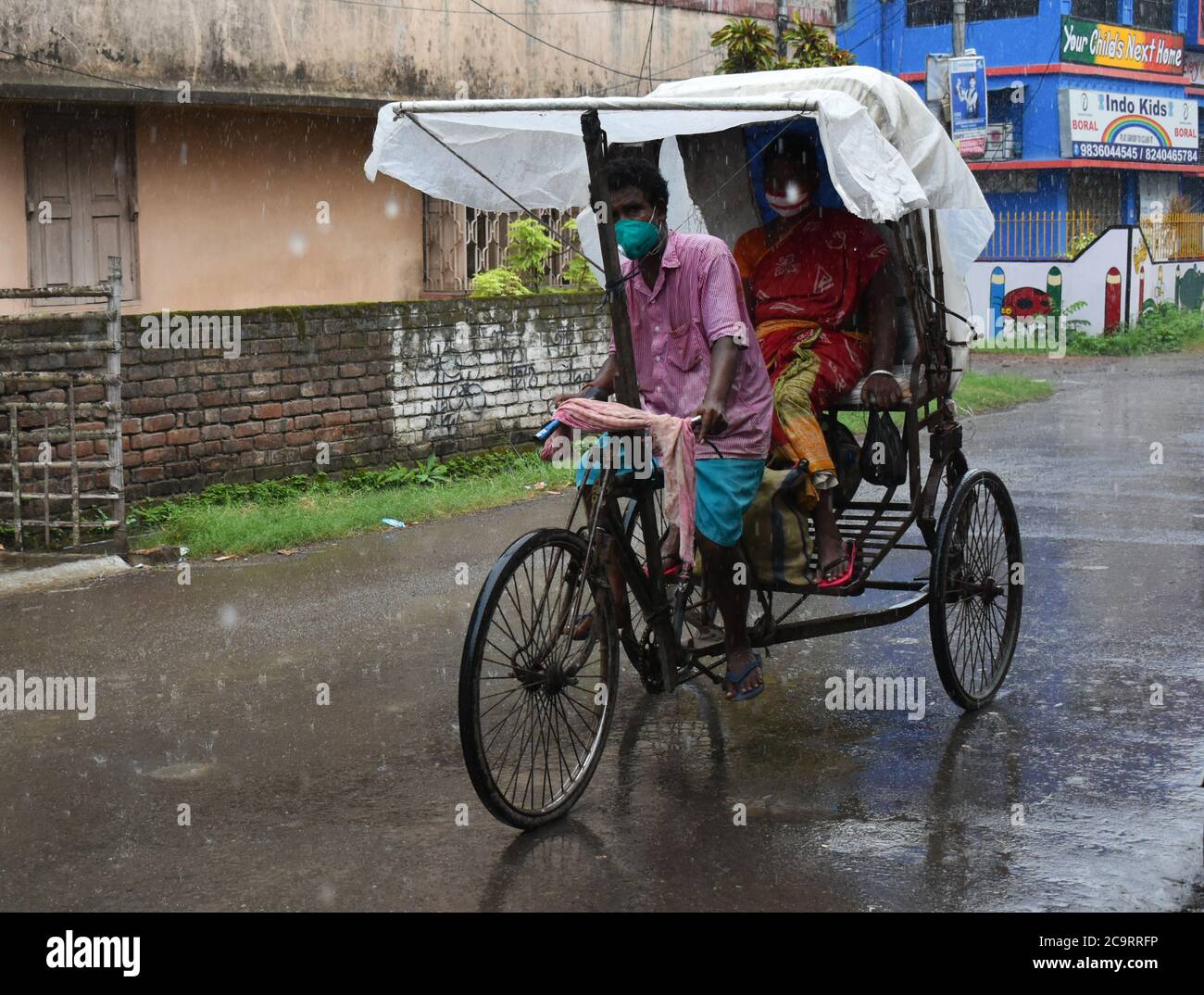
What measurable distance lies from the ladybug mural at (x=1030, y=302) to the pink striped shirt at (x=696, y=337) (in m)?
21.2

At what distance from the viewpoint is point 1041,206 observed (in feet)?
94.3

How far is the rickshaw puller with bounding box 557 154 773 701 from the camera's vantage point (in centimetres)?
528

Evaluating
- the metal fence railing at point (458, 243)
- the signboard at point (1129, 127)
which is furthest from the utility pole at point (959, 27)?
the metal fence railing at point (458, 243)

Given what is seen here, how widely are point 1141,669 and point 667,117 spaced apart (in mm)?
3051

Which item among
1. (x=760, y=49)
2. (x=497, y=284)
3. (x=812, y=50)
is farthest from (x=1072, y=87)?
(x=497, y=284)

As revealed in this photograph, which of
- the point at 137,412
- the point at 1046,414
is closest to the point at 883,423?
the point at 137,412

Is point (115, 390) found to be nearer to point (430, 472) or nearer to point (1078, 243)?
point (430, 472)

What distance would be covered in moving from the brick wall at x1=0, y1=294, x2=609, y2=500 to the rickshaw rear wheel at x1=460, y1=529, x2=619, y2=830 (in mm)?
5268

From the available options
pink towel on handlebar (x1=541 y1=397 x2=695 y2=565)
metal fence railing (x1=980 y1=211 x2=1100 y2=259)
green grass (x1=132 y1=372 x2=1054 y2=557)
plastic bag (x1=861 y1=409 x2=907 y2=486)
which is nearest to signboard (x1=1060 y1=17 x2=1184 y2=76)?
metal fence railing (x1=980 y1=211 x2=1100 y2=259)

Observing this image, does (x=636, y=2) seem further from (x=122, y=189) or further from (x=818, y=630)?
(x=818, y=630)

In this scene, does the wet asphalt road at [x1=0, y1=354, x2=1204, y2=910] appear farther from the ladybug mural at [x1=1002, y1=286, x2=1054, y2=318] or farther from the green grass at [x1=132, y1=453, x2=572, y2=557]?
the ladybug mural at [x1=1002, y1=286, x2=1054, y2=318]

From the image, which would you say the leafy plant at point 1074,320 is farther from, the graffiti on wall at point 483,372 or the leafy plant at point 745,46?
the graffiti on wall at point 483,372

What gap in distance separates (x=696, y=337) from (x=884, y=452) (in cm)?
117

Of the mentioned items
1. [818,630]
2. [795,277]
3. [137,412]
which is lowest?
[818,630]
